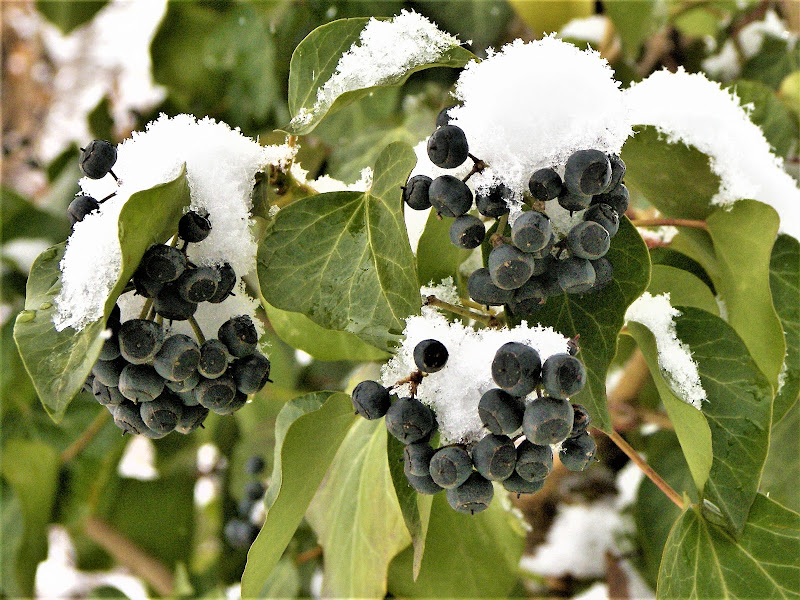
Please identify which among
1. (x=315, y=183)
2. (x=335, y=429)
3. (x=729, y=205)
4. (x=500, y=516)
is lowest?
(x=500, y=516)

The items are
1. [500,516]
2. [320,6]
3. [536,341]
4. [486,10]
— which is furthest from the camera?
[486,10]

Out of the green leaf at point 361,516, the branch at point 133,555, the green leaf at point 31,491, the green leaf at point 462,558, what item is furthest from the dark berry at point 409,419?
the branch at point 133,555

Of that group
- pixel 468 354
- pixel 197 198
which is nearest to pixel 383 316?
pixel 468 354

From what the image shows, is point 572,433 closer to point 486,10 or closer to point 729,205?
point 729,205

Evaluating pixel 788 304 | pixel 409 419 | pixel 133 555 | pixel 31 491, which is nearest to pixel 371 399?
pixel 409 419

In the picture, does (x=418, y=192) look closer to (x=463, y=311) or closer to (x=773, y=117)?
(x=463, y=311)

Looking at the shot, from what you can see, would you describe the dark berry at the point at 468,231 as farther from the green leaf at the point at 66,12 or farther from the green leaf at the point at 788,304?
the green leaf at the point at 66,12

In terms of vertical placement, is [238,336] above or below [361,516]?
above
